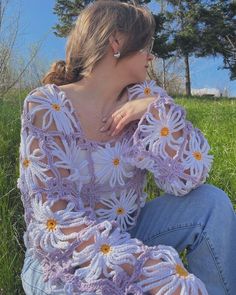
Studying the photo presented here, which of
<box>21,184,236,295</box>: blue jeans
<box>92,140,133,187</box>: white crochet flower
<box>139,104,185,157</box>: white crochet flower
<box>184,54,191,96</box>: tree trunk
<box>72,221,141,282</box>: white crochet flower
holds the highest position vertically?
<box>139,104,185,157</box>: white crochet flower

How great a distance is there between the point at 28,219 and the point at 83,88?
0.40 m

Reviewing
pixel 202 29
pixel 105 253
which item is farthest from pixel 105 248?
pixel 202 29

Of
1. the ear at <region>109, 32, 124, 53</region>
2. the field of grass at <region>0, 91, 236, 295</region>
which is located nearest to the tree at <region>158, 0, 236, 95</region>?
the field of grass at <region>0, 91, 236, 295</region>

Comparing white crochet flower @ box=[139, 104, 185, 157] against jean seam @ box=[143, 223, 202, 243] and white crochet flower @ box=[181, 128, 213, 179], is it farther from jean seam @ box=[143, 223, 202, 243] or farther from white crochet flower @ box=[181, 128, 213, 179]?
jean seam @ box=[143, 223, 202, 243]

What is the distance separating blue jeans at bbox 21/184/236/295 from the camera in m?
1.37

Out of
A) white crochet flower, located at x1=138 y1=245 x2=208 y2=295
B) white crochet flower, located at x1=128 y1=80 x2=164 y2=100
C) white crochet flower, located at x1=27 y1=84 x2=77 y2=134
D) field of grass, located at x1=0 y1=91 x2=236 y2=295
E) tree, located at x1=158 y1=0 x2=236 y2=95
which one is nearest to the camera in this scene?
white crochet flower, located at x1=138 y1=245 x2=208 y2=295

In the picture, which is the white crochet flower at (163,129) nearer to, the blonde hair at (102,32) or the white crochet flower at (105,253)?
the blonde hair at (102,32)

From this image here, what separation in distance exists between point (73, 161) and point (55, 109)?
5.8 inches

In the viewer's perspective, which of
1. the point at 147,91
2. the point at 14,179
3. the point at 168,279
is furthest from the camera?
the point at 14,179

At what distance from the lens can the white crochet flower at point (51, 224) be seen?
124cm

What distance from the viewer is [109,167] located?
56.5 inches

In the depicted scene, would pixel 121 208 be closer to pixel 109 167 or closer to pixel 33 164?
pixel 109 167

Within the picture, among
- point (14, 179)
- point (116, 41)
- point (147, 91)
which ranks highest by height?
point (116, 41)

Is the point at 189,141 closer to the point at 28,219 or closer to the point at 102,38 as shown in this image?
the point at 102,38
